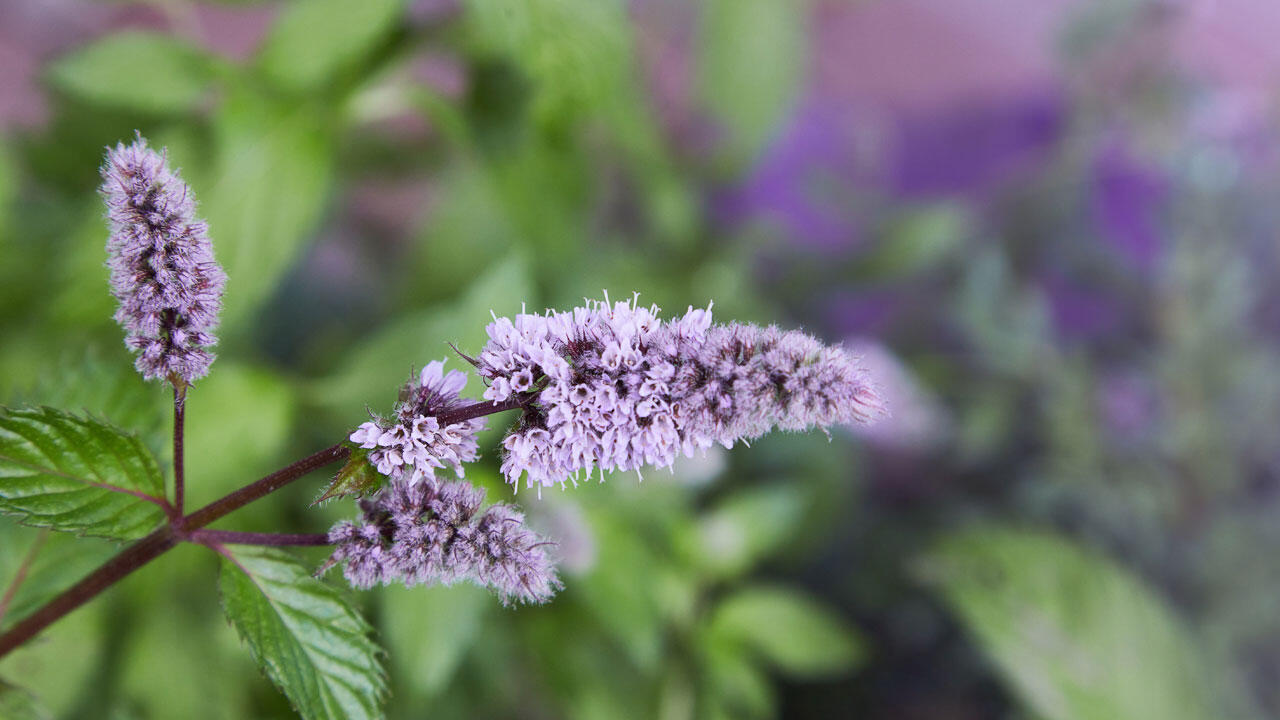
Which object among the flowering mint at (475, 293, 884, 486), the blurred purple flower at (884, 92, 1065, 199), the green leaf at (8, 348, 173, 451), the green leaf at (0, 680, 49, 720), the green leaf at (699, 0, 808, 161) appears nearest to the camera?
the flowering mint at (475, 293, 884, 486)

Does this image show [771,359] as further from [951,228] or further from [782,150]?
[782,150]

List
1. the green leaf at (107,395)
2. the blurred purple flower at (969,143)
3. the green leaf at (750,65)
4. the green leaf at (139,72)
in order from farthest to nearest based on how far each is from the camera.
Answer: the blurred purple flower at (969,143) → the green leaf at (750,65) → the green leaf at (139,72) → the green leaf at (107,395)

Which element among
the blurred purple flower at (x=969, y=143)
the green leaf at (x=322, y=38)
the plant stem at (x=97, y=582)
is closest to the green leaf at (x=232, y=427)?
the green leaf at (x=322, y=38)

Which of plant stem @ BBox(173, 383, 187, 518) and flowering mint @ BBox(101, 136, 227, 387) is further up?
flowering mint @ BBox(101, 136, 227, 387)

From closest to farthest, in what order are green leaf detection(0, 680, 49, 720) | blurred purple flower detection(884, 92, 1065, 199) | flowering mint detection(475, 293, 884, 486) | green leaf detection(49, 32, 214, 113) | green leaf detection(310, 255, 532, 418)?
flowering mint detection(475, 293, 884, 486)
green leaf detection(0, 680, 49, 720)
green leaf detection(310, 255, 532, 418)
green leaf detection(49, 32, 214, 113)
blurred purple flower detection(884, 92, 1065, 199)

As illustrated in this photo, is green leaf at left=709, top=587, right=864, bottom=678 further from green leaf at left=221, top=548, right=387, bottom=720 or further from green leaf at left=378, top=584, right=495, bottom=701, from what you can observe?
green leaf at left=221, top=548, right=387, bottom=720

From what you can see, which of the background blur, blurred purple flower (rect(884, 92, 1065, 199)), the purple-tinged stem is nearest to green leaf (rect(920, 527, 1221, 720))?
the background blur

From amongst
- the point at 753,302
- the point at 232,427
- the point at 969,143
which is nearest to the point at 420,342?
the point at 232,427

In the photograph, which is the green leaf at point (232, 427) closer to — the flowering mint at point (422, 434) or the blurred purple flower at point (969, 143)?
the flowering mint at point (422, 434)
